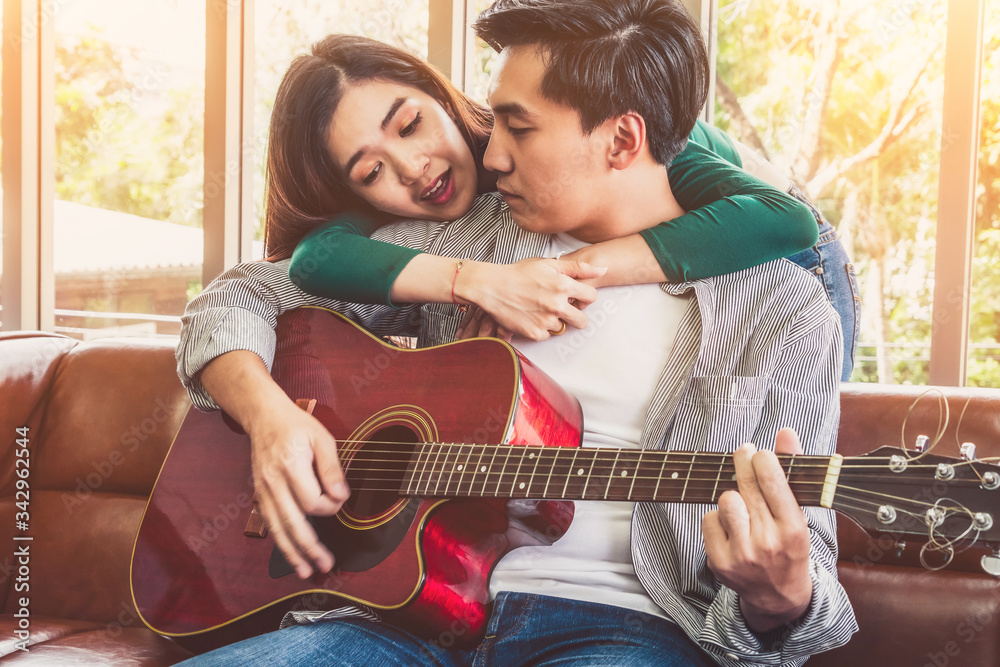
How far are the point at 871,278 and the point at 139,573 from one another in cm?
250

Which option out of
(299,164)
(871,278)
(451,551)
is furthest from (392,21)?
(451,551)

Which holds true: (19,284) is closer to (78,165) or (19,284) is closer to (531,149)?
(78,165)

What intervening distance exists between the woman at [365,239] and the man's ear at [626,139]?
116 mm

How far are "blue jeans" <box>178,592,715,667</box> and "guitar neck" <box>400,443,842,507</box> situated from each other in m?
0.24

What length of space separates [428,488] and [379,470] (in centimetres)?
12

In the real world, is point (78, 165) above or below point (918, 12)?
below

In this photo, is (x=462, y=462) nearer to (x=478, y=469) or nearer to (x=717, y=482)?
(x=478, y=469)

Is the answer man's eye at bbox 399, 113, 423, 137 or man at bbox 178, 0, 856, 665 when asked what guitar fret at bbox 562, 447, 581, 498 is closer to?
man at bbox 178, 0, 856, 665

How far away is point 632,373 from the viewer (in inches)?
49.3

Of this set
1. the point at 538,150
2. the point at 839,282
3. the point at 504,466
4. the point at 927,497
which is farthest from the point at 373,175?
the point at 927,497

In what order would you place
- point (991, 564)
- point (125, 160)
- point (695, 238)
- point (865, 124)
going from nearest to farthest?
point (991, 564), point (695, 238), point (865, 124), point (125, 160)

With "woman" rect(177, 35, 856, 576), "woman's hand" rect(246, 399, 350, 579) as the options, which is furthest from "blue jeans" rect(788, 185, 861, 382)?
"woman's hand" rect(246, 399, 350, 579)

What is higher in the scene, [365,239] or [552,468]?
[365,239]

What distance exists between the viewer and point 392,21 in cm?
295
